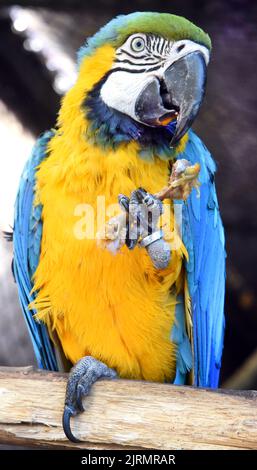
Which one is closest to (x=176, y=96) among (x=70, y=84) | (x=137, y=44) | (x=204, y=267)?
(x=137, y=44)

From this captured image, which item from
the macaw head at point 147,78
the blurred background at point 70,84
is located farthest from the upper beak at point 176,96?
the blurred background at point 70,84

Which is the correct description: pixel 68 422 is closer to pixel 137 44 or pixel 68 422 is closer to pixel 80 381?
pixel 80 381

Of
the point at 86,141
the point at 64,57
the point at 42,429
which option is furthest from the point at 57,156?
the point at 64,57

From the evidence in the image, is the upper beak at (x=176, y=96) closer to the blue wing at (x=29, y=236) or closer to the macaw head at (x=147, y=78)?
the macaw head at (x=147, y=78)

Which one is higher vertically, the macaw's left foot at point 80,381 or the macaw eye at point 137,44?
the macaw eye at point 137,44

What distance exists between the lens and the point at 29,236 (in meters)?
1.66

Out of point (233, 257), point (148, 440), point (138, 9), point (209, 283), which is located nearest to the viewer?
point (148, 440)

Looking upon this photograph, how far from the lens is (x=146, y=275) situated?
1566 mm

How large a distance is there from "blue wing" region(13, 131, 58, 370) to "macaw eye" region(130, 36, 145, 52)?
0.29 meters

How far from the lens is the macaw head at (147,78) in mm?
1488

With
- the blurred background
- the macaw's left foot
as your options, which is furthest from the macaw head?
the blurred background

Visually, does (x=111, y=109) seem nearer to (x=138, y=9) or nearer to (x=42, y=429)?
(x=42, y=429)

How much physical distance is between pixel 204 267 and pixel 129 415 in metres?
0.39

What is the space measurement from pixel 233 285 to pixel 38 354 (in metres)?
1.05
